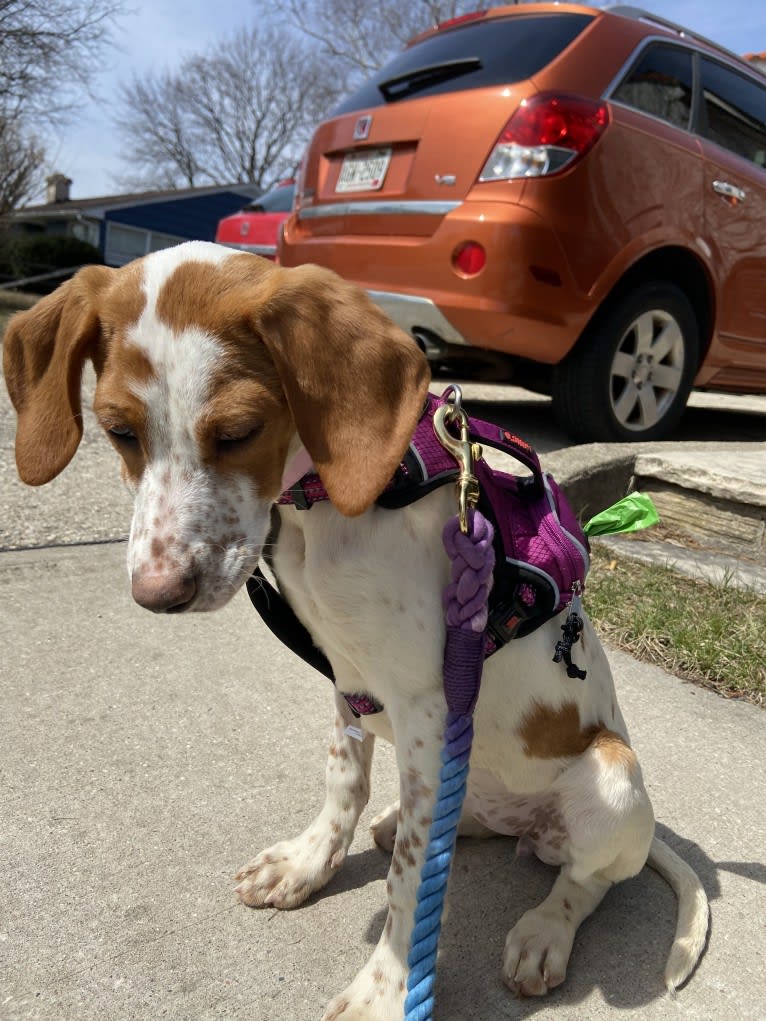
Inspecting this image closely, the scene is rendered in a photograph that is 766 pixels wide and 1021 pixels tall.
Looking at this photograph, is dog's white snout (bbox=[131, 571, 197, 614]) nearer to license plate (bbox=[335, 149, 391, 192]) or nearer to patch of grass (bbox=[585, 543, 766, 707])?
patch of grass (bbox=[585, 543, 766, 707])

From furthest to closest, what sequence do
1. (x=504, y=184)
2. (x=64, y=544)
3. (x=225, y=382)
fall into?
(x=504, y=184), (x=64, y=544), (x=225, y=382)

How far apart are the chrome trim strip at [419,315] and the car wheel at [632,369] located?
65 centimetres

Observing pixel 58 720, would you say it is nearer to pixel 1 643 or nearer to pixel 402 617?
pixel 1 643

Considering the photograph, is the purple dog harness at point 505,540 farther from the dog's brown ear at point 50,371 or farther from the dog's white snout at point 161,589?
the dog's brown ear at point 50,371

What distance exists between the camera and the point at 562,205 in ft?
Result: 13.3

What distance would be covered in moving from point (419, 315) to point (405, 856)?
3180mm

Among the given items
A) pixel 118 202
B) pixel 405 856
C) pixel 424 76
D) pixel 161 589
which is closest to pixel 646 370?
pixel 424 76

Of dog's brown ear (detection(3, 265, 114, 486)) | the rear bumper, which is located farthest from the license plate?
dog's brown ear (detection(3, 265, 114, 486))

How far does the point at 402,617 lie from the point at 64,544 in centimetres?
237

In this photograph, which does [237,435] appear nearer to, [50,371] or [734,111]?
[50,371]

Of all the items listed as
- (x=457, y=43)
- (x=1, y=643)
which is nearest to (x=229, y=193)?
(x=457, y=43)

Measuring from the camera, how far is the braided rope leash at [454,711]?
60.1 inches

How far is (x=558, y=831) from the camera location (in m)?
1.93

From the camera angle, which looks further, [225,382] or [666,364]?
[666,364]
